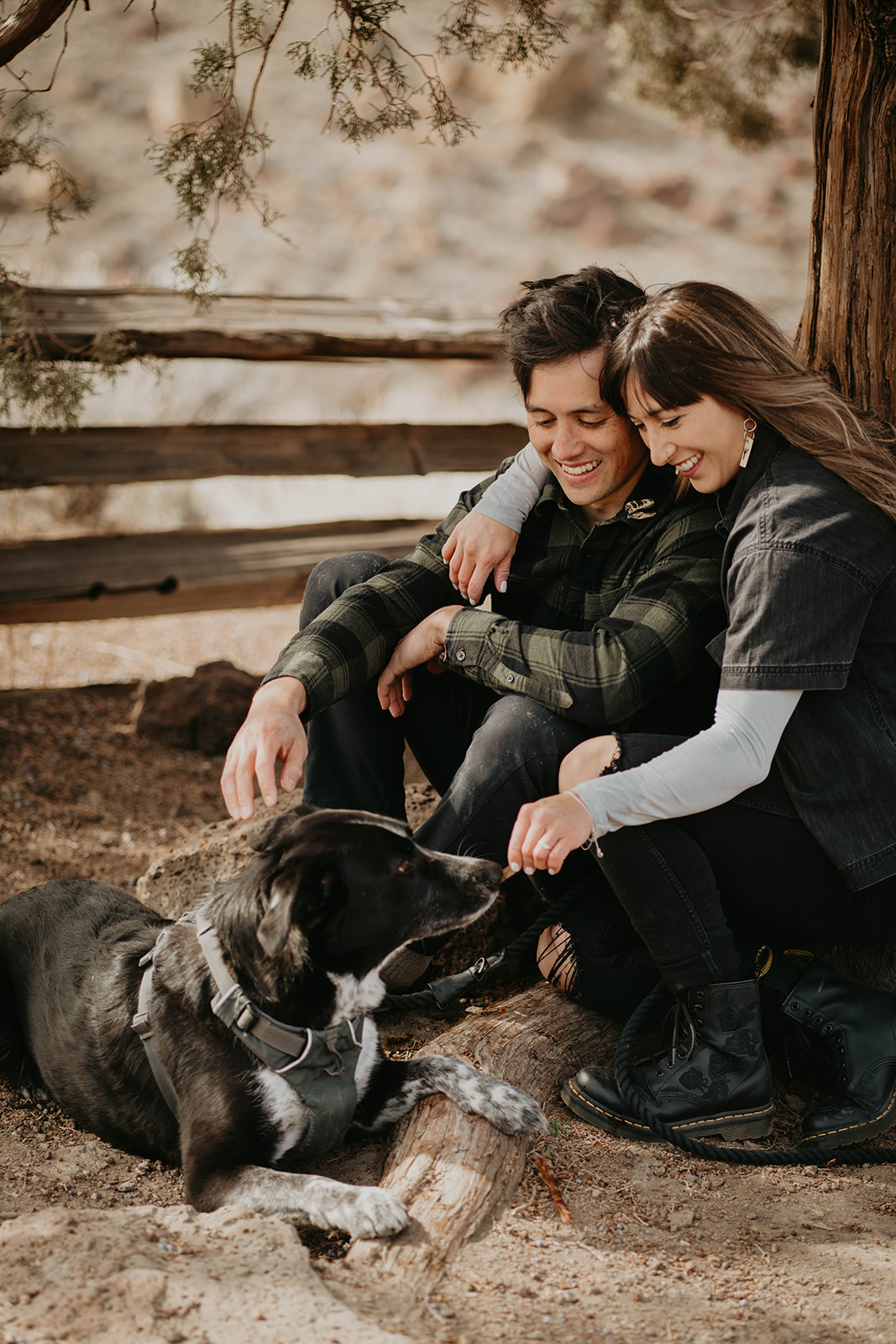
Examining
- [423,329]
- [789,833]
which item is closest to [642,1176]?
[789,833]

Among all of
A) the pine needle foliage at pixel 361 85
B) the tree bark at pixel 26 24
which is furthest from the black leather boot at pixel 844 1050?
the tree bark at pixel 26 24

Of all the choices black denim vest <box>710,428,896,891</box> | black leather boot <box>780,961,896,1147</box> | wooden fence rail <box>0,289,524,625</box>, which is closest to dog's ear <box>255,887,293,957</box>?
black denim vest <box>710,428,896,891</box>

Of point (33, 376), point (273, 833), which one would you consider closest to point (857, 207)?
point (273, 833)

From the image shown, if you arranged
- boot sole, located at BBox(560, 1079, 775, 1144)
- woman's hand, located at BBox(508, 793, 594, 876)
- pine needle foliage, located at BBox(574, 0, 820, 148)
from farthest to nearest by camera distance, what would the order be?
pine needle foliage, located at BBox(574, 0, 820, 148), boot sole, located at BBox(560, 1079, 775, 1144), woman's hand, located at BBox(508, 793, 594, 876)

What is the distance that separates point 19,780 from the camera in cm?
489

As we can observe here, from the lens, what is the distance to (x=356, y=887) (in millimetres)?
2455

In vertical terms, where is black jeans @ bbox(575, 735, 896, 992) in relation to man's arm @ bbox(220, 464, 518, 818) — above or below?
below

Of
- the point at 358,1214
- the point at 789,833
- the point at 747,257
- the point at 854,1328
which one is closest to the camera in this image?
the point at 854,1328

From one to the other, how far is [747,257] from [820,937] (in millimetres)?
19722

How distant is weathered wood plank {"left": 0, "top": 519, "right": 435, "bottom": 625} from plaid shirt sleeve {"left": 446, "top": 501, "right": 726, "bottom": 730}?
372 cm

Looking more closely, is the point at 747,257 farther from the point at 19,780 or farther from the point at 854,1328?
the point at 854,1328

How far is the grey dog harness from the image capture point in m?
2.38

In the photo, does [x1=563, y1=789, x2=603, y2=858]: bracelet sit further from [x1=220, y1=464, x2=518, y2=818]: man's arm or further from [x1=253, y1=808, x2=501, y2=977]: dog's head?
[x1=220, y1=464, x2=518, y2=818]: man's arm

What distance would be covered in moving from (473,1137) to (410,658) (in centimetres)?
125
